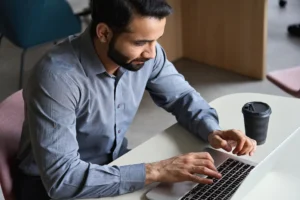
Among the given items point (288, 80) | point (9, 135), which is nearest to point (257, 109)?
point (9, 135)

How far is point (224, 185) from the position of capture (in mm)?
1272

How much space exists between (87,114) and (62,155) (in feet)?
0.62

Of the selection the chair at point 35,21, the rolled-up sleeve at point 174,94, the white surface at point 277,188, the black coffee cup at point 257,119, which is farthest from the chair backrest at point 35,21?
the white surface at point 277,188

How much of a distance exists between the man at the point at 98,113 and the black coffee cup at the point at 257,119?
4cm

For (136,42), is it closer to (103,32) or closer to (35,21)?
(103,32)

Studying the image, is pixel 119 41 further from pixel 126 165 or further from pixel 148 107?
pixel 148 107

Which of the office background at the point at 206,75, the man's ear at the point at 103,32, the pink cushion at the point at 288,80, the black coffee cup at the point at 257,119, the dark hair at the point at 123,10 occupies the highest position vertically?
the dark hair at the point at 123,10

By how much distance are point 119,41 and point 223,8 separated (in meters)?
2.17

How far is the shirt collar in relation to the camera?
1.40 meters

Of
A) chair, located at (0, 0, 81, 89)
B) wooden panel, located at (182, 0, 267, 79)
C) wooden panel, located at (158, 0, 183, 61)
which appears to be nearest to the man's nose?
chair, located at (0, 0, 81, 89)

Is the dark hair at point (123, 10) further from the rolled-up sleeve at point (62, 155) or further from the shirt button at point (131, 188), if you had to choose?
the shirt button at point (131, 188)

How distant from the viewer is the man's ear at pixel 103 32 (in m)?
1.35

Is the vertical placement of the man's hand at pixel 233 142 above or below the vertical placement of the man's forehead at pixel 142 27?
below

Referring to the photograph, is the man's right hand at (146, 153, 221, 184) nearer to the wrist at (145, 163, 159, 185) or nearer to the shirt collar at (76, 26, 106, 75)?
the wrist at (145, 163, 159, 185)
